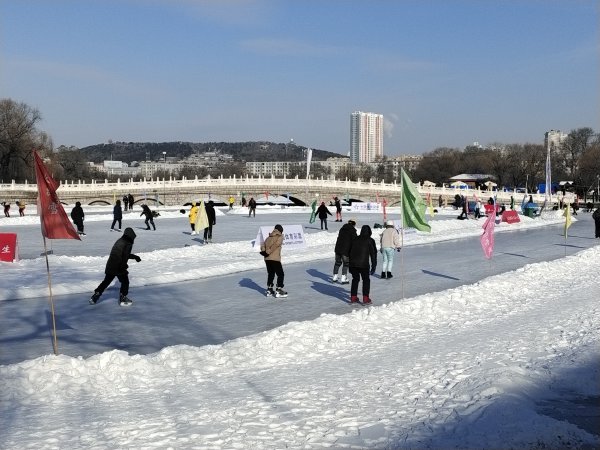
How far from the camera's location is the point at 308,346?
8.84 meters

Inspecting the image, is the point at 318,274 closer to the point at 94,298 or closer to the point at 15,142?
the point at 94,298

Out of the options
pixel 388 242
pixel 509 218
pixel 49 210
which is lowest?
pixel 509 218

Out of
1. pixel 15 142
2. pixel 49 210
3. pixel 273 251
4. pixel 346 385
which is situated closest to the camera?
pixel 346 385

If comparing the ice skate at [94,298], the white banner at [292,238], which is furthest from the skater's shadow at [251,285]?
the white banner at [292,238]

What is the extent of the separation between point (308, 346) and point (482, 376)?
2471mm

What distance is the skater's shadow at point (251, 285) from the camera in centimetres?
1400

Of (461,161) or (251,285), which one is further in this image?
(461,161)

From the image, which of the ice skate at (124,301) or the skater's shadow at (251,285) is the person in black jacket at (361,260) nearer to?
the skater's shadow at (251,285)

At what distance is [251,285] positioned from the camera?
14734mm

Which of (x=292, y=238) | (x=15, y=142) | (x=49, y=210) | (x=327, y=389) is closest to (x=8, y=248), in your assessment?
(x=292, y=238)

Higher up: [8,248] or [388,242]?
[388,242]

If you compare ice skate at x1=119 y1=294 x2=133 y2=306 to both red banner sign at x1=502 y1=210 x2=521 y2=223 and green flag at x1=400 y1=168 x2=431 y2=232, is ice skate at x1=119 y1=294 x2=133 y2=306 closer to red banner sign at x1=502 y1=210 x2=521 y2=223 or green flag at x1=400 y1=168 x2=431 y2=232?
green flag at x1=400 y1=168 x2=431 y2=232

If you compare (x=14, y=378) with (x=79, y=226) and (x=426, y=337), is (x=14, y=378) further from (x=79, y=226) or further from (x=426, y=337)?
(x=79, y=226)

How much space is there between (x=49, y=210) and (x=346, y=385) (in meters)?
4.83
